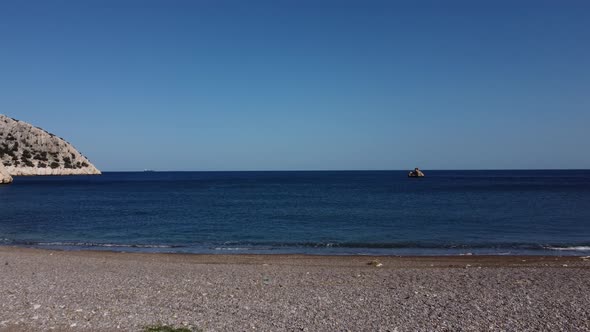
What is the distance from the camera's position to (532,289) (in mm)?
15250

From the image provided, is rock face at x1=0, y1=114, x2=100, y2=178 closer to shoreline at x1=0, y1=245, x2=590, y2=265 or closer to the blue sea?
the blue sea

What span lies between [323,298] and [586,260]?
52.7 ft

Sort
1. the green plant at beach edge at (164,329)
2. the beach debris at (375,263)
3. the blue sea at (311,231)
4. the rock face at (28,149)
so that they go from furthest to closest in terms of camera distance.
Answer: the rock face at (28,149)
the blue sea at (311,231)
the beach debris at (375,263)
the green plant at beach edge at (164,329)

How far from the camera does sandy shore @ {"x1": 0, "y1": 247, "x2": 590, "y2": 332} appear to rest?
11336 millimetres

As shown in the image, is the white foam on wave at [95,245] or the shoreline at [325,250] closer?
the shoreline at [325,250]

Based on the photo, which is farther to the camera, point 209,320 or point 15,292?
point 15,292

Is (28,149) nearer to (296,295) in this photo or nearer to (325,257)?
(325,257)

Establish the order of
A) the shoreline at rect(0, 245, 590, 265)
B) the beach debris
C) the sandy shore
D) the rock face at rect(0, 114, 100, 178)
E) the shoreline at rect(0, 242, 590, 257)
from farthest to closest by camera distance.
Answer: the rock face at rect(0, 114, 100, 178) < the shoreline at rect(0, 242, 590, 257) < the shoreline at rect(0, 245, 590, 265) < the beach debris < the sandy shore

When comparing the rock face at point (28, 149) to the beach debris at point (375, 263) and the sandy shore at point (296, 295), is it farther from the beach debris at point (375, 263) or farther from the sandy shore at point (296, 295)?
the beach debris at point (375, 263)

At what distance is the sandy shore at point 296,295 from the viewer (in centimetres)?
1134

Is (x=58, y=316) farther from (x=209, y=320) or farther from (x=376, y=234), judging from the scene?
(x=376, y=234)

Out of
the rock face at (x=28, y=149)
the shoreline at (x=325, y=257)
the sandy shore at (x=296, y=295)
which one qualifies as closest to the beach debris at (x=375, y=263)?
the sandy shore at (x=296, y=295)

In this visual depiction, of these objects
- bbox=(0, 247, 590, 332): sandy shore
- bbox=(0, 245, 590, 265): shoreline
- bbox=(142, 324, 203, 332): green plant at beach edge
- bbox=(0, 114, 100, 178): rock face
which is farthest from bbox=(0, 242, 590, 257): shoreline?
bbox=(0, 114, 100, 178): rock face

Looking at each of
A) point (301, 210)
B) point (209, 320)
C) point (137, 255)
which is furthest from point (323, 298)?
point (301, 210)
